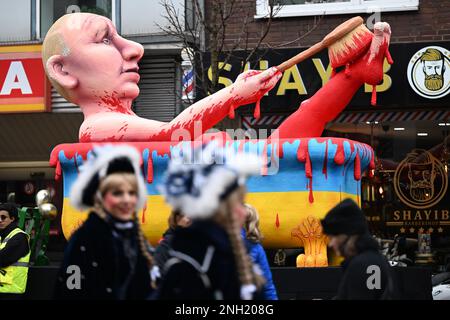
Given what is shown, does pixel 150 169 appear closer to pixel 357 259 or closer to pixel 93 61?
pixel 93 61

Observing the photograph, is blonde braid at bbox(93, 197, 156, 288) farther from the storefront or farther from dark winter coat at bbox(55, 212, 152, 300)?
the storefront

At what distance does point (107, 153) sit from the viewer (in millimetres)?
3336

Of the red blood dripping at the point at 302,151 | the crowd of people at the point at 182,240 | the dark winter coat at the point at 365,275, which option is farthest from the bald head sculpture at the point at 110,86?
the dark winter coat at the point at 365,275

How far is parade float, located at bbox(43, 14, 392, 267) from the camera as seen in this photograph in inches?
270

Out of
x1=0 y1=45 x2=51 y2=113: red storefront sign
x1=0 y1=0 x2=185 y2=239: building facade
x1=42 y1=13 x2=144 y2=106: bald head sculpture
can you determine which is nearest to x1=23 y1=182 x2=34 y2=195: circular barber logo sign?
x1=0 y1=0 x2=185 y2=239: building facade

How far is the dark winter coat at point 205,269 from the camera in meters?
2.93

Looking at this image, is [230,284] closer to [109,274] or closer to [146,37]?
[109,274]

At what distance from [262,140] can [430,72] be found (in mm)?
4471

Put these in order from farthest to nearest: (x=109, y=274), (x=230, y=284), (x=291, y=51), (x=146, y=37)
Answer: (x=146, y=37), (x=291, y=51), (x=109, y=274), (x=230, y=284)

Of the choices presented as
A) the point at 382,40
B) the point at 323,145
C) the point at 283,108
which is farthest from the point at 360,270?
the point at 283,108

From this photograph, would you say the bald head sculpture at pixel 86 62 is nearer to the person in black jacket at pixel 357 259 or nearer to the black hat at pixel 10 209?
the black hat at pixel 10 209

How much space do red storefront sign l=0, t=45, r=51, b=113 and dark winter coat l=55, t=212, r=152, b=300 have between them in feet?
30.5

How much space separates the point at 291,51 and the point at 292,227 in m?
4.58

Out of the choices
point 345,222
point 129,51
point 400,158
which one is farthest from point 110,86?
point 400,158
